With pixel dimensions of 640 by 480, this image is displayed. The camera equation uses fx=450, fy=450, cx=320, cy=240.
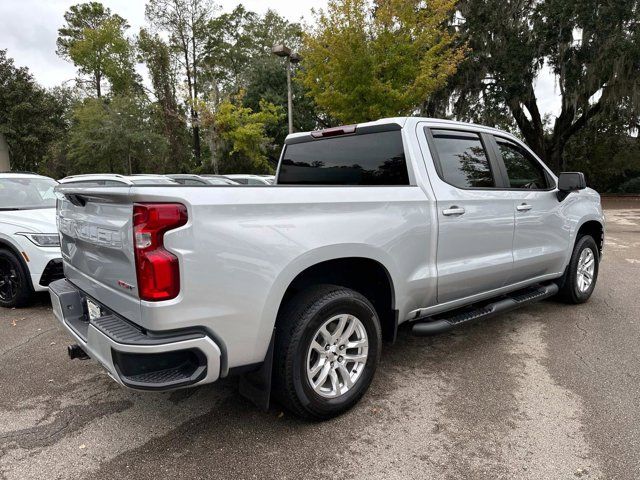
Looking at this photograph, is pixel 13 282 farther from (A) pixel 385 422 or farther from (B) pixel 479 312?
(B) pixel 479 312

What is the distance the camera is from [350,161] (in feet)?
12.0

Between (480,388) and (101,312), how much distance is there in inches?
101

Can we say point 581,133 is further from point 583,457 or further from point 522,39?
point 583,457

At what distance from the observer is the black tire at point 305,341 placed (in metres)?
2.52

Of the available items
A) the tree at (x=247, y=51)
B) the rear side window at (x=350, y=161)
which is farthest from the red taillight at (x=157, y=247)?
the tree at (x=247, y=51)

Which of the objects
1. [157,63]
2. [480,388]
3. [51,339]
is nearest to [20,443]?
[51,339]

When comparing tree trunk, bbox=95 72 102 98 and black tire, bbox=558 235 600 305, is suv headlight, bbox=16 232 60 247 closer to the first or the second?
black tire, bbox=558 235 600 305

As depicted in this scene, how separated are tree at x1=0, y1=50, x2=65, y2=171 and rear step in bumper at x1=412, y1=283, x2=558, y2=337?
102ft

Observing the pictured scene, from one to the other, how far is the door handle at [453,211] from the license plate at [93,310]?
7.76 ft

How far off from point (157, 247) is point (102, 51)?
141 feet

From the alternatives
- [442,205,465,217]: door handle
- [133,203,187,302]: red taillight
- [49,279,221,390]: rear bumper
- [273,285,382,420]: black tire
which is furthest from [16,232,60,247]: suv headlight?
[442,205,465,217]: door handle

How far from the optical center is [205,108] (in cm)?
2222

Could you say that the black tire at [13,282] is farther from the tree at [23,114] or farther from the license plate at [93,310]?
the tree at [23,114]

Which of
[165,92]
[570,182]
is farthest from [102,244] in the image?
[165,92]
